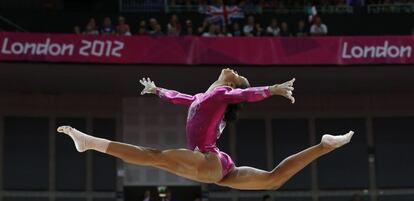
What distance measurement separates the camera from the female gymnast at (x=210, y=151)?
253 inches

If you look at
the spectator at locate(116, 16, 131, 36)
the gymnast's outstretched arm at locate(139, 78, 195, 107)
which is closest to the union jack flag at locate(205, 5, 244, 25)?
the spectator at locate(116, 16, 131, 36)

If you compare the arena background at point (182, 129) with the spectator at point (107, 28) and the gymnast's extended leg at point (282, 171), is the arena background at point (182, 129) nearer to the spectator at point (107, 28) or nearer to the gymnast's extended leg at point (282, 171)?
the spectator at point (107, 28)

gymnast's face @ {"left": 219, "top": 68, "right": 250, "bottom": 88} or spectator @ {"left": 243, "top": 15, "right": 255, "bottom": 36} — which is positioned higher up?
spectator @ {"left": 243, "top": 15, "right": 255, "bottom": 36}

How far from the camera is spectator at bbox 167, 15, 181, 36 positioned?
15.3m

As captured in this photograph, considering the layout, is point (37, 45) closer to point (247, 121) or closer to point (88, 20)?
point (88, 20)

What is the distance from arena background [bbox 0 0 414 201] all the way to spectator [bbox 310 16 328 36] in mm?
618

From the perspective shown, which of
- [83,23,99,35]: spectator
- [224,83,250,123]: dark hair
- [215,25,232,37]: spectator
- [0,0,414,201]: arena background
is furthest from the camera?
[0,0,414,201]: arena background

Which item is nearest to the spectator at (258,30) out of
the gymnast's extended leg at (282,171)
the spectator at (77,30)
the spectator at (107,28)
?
the spectator at (107,28)

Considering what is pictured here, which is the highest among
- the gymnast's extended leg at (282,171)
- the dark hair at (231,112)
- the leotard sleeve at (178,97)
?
the leotard sleeve at (178,97)

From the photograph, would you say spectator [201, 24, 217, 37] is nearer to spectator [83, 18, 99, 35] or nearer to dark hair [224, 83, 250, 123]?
spectator [83, 18, 99, 35]

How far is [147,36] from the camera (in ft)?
47.5

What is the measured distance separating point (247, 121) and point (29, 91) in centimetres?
539

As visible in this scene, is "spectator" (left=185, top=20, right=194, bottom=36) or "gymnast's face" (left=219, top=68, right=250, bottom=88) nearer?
"gymnast's face" (left=219, top=68, right=250, bottom=88)

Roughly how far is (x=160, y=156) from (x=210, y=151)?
0.52 metres
